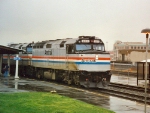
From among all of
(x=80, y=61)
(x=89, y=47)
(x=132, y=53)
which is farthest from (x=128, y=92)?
(x=132, y=53)

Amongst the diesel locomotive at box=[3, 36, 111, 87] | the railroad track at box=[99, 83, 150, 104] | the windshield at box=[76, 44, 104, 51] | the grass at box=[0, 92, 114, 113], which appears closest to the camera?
the grass at box=[0, 92, 114, 113]

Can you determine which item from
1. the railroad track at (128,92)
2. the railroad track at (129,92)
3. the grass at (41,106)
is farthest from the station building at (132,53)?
the grass at (41,106)

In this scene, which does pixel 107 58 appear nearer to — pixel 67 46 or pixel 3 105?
pixel 67 46

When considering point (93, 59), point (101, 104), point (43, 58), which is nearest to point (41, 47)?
point (43, 58)

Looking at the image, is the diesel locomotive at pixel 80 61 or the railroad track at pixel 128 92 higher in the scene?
the diesel locomotive at pixel 80 61

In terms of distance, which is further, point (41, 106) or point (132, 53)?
point (132, 53)

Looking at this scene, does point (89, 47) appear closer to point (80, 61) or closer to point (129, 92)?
point (80, 61)

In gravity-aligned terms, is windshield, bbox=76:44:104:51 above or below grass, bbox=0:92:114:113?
above

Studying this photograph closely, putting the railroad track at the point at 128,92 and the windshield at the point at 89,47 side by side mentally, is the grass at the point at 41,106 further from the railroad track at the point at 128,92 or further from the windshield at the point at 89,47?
the windshield at the point at 89,47

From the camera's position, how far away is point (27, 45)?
40.1 metres

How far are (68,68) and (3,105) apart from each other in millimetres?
13556

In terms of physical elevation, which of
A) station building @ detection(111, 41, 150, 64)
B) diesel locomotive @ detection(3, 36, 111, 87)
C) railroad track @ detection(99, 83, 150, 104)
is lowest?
railroad track @ detection(99, 83, 150, 104)

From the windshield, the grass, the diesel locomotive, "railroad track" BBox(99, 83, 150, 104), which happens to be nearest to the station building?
the diesel locomotive

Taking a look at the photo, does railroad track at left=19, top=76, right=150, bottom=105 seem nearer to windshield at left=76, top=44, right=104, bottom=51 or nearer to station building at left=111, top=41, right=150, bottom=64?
windshield at left=76, top=44, right=104, bottom=51
